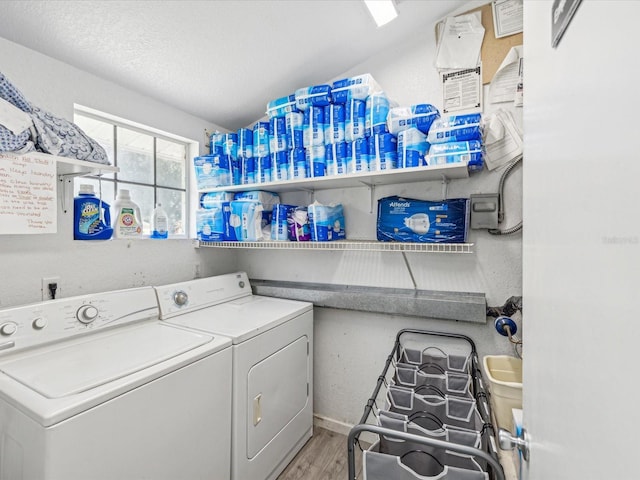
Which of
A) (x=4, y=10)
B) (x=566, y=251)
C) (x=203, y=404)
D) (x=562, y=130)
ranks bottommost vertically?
(x=203, y=404)

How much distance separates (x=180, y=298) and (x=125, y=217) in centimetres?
60

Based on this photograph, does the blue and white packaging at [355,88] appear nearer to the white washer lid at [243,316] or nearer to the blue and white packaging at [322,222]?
the blue and white packaging at [322,222]

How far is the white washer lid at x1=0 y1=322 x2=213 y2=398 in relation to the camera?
1074 mm

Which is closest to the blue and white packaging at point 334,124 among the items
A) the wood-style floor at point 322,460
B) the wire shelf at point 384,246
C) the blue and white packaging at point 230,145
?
the wire shelf at point 384,246

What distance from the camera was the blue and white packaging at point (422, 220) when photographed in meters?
1.71

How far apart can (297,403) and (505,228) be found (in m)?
1.69

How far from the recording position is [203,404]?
4.45 ft

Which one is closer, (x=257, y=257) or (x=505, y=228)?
(x=505, y=228)

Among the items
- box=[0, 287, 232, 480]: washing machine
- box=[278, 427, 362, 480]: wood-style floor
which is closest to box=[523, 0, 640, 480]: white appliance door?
box=[0, 287, 232, 480]: washing machine

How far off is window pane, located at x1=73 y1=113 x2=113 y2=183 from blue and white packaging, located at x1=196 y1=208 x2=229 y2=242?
0.62m

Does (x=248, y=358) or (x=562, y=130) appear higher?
(x=562, y=130)

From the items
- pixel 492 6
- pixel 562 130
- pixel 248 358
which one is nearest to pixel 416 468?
pixel 248 358

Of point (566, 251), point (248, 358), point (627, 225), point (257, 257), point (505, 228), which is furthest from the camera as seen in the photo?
point (257, 257)

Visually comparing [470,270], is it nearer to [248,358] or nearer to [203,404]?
[248,358]
